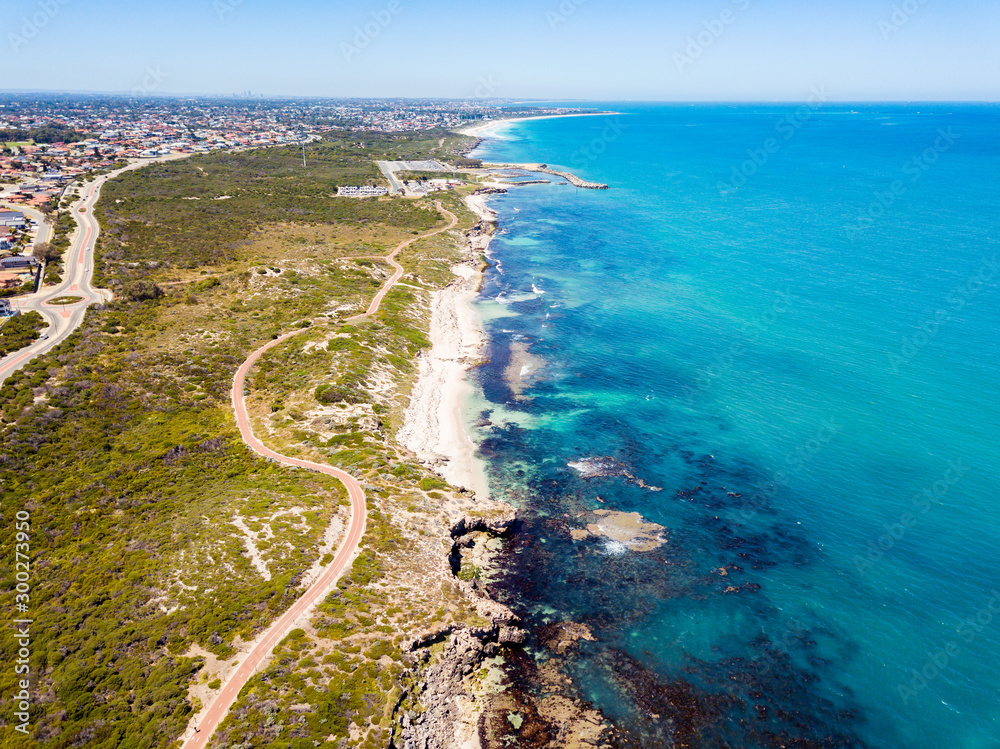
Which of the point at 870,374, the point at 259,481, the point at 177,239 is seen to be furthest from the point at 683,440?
the point at 177,239

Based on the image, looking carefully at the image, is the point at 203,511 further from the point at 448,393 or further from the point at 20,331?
the point at 20,331

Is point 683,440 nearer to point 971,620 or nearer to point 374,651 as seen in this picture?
point 971,620

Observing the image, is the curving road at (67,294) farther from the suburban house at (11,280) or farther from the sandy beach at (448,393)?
the sandy beach at (448,393)

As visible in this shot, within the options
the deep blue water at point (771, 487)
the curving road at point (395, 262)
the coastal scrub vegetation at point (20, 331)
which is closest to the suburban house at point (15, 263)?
the coastal scrub vegetation at point (20, 331)

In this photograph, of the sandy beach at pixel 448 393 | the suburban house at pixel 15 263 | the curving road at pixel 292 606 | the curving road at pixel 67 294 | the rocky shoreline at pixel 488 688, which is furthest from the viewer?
the suburban house at pixel 15 263

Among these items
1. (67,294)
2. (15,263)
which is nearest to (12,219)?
(15,263)
